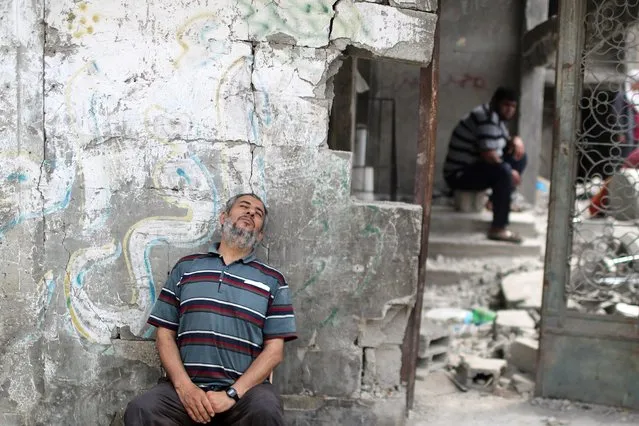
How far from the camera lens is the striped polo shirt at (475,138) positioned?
7.65 metres

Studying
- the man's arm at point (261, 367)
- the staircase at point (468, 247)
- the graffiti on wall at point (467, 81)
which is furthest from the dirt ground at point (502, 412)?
the graffiti on wall at point (467, 81)

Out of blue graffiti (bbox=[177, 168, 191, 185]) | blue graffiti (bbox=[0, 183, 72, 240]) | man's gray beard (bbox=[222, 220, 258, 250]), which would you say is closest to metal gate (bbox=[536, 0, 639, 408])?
man's gray beard (bbox=[222, 220, 258, 250])

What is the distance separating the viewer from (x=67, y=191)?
400 cm

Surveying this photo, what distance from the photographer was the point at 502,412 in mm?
4570

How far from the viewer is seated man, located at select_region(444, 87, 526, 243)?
7.64 metres

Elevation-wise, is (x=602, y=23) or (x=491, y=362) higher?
(x=602, y=23)

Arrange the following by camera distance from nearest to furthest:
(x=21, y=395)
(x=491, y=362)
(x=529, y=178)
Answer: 1. (x=21, y=395)
2. (x=491, y=362)
3. (x=529, y=178)

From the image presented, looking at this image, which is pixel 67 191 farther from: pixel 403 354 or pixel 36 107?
pixel 403 354

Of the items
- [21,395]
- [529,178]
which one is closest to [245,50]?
[21,395]

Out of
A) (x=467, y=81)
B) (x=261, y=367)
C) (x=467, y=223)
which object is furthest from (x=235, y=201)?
(x=467, y=81)

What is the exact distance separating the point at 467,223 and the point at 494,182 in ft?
2.01

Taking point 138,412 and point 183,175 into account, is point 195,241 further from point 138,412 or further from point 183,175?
point 138,412

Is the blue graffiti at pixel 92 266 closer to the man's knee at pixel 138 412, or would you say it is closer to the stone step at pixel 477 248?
the man's knee at pixel 138 412

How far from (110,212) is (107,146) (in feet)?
1.10
